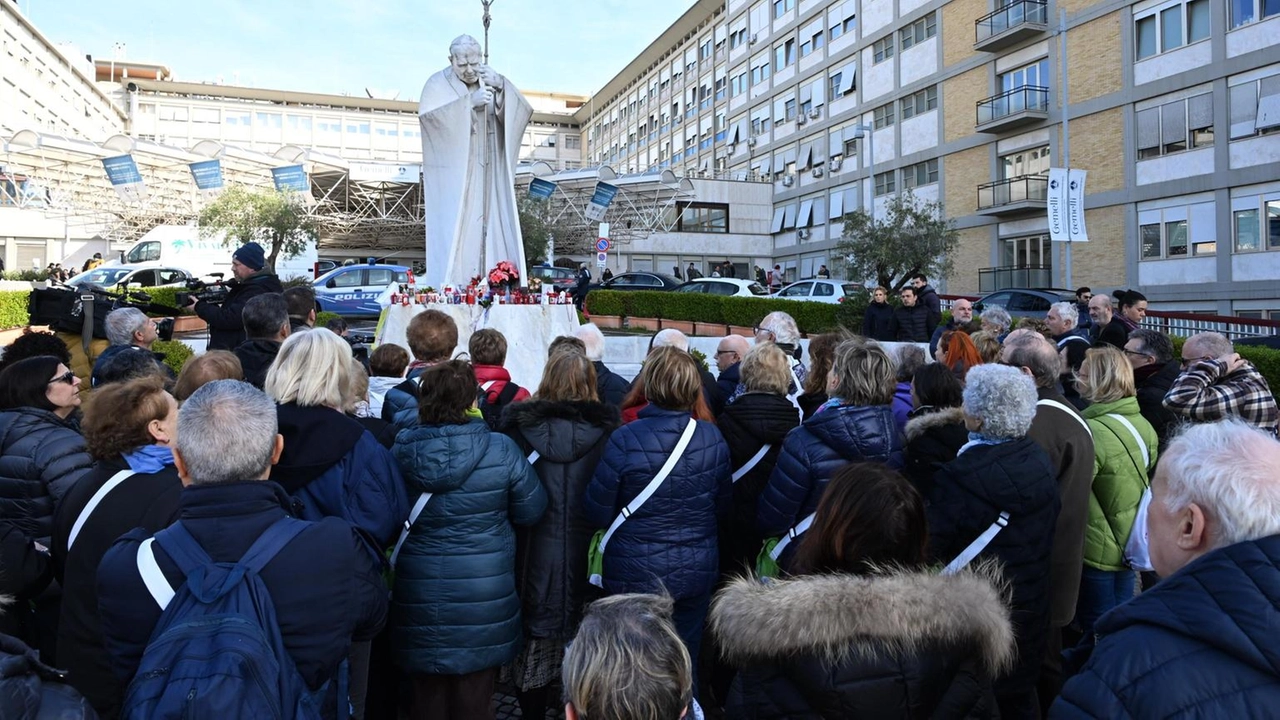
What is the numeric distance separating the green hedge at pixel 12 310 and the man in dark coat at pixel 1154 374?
21.2 meters

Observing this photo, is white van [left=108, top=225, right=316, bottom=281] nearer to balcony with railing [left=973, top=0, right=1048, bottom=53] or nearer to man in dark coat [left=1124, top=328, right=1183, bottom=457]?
balcony with railing [left=973, top=0, right=1048, bottom=53]

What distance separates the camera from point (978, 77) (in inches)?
1316

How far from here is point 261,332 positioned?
5.18 meters

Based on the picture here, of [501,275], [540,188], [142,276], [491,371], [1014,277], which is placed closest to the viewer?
[491,371]

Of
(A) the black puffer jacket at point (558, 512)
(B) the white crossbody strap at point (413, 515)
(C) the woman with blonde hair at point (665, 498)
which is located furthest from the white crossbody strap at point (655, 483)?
(B) the white crossbody strap at point (413, 515)

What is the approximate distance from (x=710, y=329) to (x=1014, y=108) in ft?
58.7

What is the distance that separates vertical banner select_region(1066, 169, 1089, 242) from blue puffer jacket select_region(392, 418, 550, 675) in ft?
66.0

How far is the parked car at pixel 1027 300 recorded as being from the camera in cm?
2114

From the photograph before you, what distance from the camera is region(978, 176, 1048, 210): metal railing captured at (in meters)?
30.6

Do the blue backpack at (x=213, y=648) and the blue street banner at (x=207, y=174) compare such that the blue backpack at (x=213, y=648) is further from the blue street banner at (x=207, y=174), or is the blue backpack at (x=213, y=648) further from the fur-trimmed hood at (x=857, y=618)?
the blue street banner at (x=207, y=174)

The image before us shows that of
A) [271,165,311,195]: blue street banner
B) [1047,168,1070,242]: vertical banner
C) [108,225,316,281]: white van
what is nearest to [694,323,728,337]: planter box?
[1047,168,1070,242]: vertical banner

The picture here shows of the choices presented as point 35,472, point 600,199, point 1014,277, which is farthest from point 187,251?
point 35,472

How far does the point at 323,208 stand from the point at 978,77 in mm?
31756

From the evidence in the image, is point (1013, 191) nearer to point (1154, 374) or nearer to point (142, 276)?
point (1154, 374)
